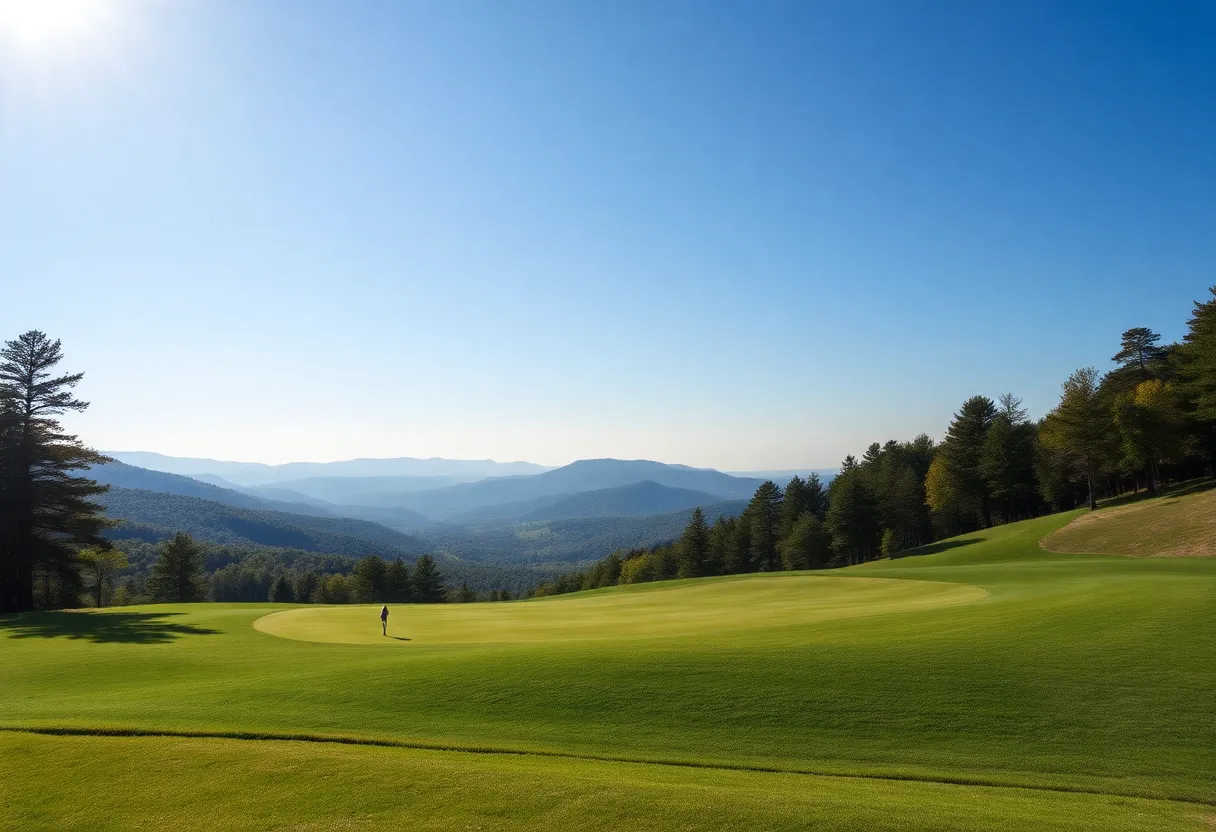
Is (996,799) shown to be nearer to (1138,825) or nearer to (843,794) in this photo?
(1138,825)

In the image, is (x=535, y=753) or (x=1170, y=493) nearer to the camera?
(x=535, y=753)

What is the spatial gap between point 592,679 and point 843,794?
277 inches

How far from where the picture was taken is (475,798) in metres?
9.34

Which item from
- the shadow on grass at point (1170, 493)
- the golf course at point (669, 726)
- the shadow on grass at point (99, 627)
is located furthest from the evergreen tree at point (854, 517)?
the shadow on grass at point (99, 627)

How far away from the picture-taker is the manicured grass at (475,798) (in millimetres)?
8469

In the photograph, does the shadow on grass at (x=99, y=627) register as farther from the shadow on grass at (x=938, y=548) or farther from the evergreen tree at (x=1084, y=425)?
the evergreen tree at (x=1084, y=425)

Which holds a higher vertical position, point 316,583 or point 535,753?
point 535,753

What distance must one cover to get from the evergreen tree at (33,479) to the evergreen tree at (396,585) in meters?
50.3

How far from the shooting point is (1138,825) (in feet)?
27.5

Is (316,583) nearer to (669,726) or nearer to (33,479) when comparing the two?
(33,479)

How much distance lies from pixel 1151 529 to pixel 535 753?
4729cm

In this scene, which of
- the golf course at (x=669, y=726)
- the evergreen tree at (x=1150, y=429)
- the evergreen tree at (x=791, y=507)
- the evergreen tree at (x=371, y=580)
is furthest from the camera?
the evergreen tree at (x=371, y=580)

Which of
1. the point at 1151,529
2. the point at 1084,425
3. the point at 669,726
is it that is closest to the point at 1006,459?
the point at 1084,425

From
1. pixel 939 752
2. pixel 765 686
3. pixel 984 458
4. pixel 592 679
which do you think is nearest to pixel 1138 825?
pixel 939 752
